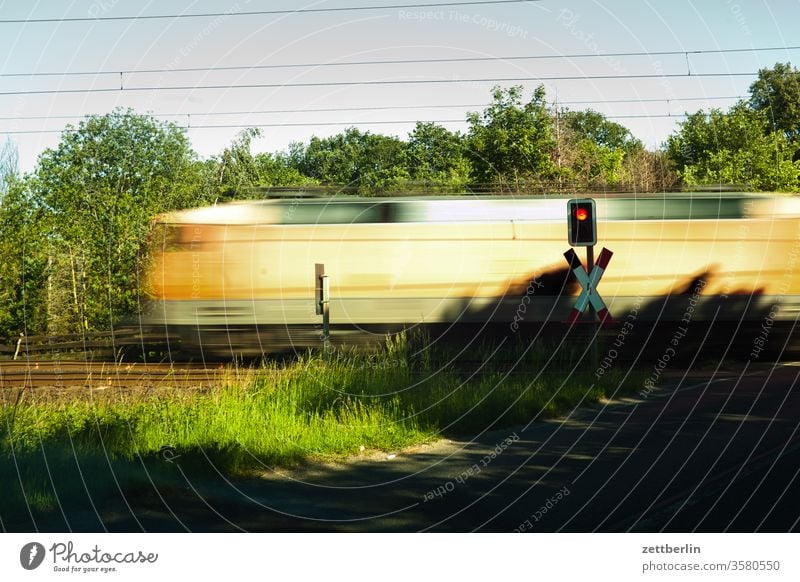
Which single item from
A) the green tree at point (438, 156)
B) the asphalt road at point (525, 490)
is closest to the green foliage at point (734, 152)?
the green tree at point (438, 156)

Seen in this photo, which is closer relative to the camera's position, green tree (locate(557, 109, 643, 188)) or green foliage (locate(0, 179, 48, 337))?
green foliage (locate(0, 179, 48, 337))

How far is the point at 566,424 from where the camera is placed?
36.3 feet

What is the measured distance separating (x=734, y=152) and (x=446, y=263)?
3143cm

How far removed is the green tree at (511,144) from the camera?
25078 millimetres

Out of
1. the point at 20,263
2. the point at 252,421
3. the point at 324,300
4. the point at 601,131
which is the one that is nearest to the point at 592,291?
the point at 324,300

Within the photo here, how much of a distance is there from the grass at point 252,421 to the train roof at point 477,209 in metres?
5.93

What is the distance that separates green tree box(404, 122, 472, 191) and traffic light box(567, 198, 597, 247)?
13265 mm

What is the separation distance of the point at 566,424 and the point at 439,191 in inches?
399

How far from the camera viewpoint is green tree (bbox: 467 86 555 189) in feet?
82.3

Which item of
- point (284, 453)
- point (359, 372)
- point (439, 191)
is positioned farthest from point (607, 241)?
point (284, 453)

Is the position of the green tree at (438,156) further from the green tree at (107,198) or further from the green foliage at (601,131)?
the green foliage at (601,131)

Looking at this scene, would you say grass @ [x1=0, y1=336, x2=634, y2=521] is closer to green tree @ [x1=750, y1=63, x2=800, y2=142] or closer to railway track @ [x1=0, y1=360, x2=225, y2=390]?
railway track @ [x1=0, y1=360, x2=225, y2=390]

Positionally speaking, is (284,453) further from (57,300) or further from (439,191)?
(57,300)

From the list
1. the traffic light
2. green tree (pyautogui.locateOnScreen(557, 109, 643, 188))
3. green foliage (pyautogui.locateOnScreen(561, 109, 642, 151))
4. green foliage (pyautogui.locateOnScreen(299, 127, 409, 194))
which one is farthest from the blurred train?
green foliage (pyautogui.locateOnScreen(561, 109, 642, 151))
